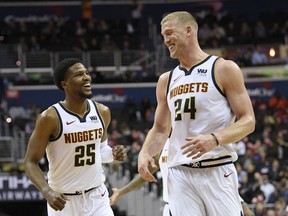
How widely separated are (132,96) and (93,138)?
18810mm

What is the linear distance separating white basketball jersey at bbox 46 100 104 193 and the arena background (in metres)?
7.44

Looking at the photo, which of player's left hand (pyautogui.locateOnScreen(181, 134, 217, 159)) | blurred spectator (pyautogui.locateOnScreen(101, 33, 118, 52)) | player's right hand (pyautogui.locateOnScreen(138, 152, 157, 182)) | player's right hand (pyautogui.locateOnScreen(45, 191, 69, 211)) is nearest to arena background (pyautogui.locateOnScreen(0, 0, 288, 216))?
blurred spectator (pyautogui.locateOnScreen(101, 33, 118, 52))

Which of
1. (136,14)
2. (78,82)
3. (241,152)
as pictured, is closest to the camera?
(78,82)

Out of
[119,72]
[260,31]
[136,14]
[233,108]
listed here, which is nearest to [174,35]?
[233,108]

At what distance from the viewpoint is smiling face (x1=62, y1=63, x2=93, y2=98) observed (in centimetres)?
831

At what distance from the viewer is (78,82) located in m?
8.33

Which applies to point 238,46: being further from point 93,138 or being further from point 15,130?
point 93,138

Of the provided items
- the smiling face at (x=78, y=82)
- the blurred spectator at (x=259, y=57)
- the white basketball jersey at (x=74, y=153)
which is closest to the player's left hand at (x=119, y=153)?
the white basketball jersey at (x=74, y=153)

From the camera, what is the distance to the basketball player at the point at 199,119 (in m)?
7.00

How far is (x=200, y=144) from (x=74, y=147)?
2.20 meters

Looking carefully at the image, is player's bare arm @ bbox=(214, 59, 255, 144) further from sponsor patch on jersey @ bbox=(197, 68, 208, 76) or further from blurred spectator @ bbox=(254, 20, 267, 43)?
blurred spectator @ bbox=(254, 20, 267, 43)

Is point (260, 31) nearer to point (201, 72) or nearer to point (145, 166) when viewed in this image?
point (201, 72)

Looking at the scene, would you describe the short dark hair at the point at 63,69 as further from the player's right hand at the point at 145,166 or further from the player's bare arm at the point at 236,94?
the player's bare arm at the point at 236,94

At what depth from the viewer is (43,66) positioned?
27.2 metres
